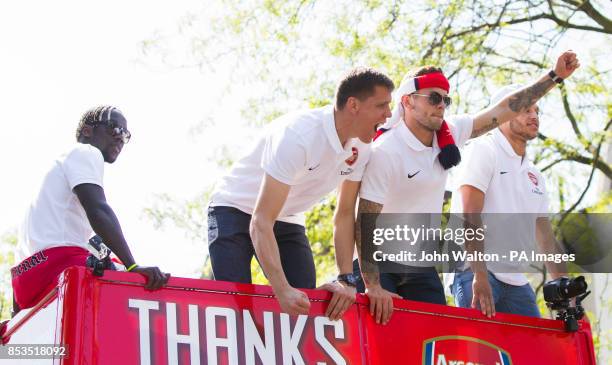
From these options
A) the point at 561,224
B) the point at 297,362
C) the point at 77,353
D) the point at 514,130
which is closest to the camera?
the point at 77,353

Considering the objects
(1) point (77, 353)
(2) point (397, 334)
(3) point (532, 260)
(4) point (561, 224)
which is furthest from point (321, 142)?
(4) point (561, 224)

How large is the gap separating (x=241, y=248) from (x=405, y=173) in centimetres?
97

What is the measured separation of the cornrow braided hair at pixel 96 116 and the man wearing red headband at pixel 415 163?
4.50 ft

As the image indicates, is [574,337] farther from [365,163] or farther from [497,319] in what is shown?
[365,163]

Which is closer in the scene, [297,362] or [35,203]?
[297,362]

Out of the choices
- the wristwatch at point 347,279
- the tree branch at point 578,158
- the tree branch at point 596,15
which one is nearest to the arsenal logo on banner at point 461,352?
the wristwatch at point 347,279

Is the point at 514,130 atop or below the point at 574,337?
atop

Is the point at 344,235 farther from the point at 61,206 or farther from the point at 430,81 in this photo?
the point at 61,206

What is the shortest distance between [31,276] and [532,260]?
306cm

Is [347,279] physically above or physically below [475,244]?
below

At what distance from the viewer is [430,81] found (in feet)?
17.0

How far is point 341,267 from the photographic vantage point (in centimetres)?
454

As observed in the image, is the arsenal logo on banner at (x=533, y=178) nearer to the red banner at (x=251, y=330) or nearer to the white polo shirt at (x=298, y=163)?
the red banner at (x=251, y=330)

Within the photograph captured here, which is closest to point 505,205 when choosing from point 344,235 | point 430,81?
point 430,81
